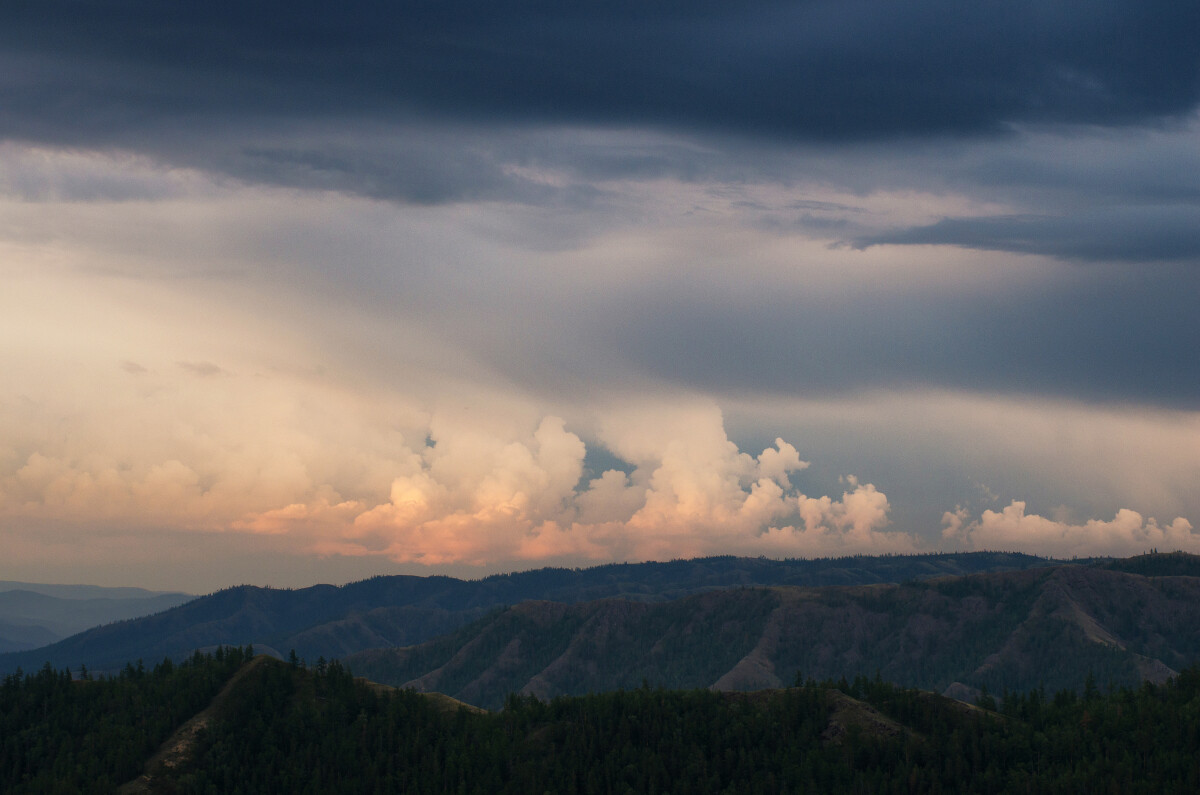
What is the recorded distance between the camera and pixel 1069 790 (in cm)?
19650

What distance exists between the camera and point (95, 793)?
199 metres

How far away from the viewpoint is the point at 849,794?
200 meters

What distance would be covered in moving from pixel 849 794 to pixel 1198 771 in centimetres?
6380

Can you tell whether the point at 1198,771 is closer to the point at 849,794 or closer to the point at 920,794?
the point at 920,794

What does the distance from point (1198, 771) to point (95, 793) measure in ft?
664

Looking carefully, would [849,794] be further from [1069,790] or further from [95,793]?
[95,793]

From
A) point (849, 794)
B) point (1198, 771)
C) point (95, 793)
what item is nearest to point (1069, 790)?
point (1198, 771)

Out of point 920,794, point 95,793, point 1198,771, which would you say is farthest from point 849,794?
point 95,793

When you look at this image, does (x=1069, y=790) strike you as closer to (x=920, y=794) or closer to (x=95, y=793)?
(x=920, y=794)

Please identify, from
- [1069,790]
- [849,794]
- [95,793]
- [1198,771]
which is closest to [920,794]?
[849,794]

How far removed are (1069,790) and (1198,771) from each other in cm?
2473

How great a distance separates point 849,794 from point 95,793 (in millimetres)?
138715

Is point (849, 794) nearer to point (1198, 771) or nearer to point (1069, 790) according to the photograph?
point (1069, 790)
